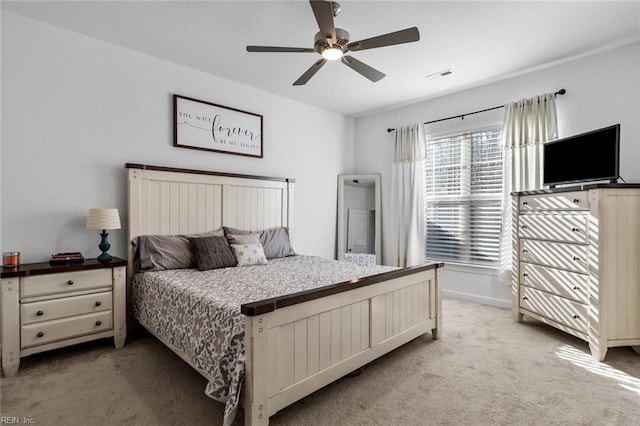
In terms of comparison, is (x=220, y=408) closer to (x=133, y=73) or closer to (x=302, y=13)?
(x=302, y=13)

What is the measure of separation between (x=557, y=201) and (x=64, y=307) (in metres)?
4.21

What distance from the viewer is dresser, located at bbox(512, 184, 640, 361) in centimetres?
Result: 259

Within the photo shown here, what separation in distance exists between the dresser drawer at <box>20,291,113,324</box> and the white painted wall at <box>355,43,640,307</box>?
3.73 metres

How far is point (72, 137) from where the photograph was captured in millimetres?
2881

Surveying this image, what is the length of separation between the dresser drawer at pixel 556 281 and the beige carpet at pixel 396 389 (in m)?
0.45

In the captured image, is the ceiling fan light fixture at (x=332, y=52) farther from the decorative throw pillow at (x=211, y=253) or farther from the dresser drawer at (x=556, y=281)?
the dresser drawer at (x=556, y=281)

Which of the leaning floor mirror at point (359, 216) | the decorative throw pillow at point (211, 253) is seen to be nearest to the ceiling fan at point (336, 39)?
the decorative throw pillow at point (211, 253)

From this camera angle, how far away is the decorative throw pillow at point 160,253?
9.72 feet

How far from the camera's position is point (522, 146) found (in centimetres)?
364

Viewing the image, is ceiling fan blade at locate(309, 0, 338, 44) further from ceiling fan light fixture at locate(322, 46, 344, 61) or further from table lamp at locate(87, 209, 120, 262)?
table lamp at locate(87, 209, 120, 262)

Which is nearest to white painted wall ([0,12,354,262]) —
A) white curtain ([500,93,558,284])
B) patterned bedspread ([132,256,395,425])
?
patterned bedspread ([132,256,395,425])

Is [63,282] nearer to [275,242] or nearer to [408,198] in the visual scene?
[275,242]

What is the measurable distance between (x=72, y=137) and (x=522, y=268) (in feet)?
14.7

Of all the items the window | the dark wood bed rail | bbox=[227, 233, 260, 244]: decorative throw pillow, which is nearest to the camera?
the dark wood bed rail
